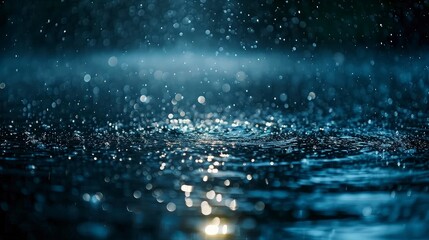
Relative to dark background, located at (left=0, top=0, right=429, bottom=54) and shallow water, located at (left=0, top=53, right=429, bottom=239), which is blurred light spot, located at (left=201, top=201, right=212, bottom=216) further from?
dark background, located at (left=0, top=0, right=429, bottom=54)

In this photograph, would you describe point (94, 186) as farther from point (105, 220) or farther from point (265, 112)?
point (265, 112)

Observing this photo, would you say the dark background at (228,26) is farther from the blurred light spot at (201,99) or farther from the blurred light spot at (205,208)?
the blurred light spot at (205,208)

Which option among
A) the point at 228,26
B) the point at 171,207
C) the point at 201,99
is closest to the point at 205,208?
the point at 171,207

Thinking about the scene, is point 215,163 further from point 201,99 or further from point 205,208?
point 201,99

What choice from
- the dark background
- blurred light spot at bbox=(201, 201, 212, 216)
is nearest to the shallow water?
blurred light spot at bbox=(201, 201, 212, 216)

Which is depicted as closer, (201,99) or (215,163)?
(215,163)

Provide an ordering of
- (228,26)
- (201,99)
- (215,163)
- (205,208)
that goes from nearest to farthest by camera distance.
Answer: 1. (205,208)
2. (215,163)
3. (201,99)
4. (228,26)
